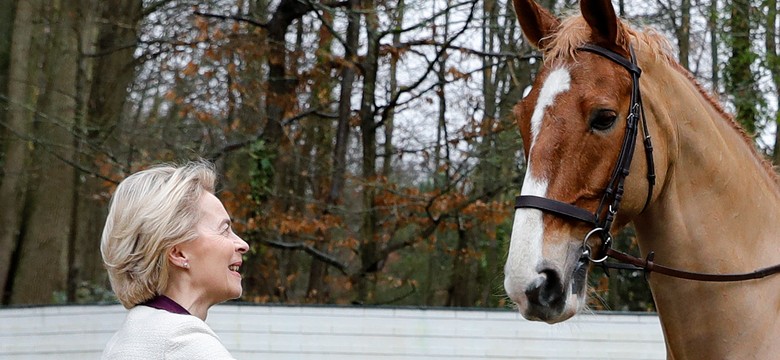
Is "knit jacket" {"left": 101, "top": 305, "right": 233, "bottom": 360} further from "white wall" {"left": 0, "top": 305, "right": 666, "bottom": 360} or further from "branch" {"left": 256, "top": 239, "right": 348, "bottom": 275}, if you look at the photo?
"branch" {"left": 256, "top": 239, "right": 348, "bottom": 275}

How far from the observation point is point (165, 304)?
6.40ft

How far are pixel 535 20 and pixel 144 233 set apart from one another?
189 cm

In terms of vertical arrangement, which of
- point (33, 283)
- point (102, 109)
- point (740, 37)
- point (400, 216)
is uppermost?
point (740, 37)

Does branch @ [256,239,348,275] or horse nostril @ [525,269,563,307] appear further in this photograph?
branch @ [256,239,348,275]

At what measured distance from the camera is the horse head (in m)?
2.75

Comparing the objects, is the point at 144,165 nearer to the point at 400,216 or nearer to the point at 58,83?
the point at 58,83

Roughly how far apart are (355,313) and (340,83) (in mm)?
6282

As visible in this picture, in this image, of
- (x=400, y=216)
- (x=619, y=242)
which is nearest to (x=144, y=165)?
(x=400, y=216)

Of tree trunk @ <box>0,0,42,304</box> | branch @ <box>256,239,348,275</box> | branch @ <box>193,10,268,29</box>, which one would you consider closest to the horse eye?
branch @ <box>256,239,348,275</box>

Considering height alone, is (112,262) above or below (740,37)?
below

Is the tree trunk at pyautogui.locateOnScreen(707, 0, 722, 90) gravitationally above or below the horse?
above

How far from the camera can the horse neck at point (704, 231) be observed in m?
2.97

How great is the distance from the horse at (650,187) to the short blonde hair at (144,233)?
1.10 meters

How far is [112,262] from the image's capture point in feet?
6.56
